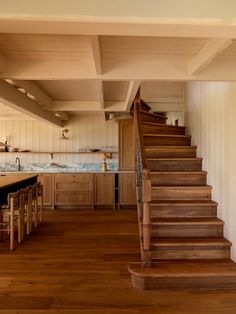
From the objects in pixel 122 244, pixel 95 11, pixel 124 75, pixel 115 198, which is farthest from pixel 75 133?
pixel 95 11

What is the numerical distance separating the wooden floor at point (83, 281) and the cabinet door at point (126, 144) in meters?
2.44

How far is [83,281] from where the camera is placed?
2.95m

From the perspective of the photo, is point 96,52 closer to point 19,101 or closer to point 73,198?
point 19,101

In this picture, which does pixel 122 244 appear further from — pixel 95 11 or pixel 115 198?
pixel 95 11

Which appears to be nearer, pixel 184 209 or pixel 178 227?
pixel 178 227

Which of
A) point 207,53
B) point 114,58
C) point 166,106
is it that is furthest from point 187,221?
point 166,106

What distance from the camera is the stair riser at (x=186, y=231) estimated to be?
11.0ft

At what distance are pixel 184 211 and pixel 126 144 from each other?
362 cm

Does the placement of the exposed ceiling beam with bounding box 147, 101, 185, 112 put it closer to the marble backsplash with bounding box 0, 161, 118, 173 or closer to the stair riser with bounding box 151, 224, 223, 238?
the marble backsplash with bounding box 0, 161, 118, 173

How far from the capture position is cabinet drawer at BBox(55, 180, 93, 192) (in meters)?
6.72

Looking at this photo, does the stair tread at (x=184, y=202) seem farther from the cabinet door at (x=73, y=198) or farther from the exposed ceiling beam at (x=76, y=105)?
the cabinet door at (x=73, y=198)

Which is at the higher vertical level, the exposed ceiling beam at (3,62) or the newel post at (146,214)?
the exposed ceiling beam at (3,62)

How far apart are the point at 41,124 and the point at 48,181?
5.78 feet

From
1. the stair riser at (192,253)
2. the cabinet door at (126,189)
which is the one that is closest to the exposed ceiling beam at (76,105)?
the cabinet door at (126,189)
